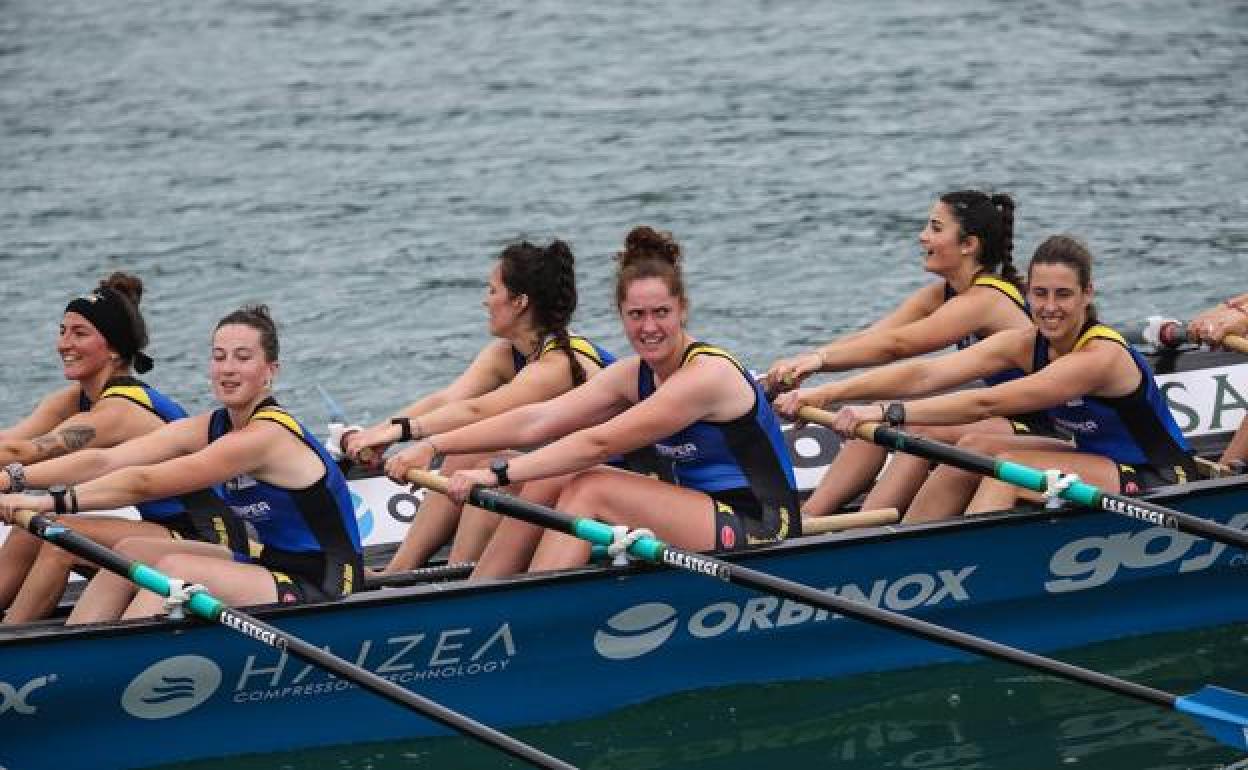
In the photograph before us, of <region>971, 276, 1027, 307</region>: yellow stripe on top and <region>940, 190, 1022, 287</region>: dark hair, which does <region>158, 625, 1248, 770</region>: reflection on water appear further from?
<region>940, 190, 1022, 287</region>: dark hair

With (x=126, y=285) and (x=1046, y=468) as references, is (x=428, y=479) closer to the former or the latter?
(x=126, y=285)

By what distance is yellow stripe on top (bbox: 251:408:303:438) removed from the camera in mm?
9094

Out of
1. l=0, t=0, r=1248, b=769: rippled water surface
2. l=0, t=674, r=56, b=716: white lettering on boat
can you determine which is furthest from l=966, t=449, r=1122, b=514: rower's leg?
l=0, t=0, r=1248, b=769: rippled water surface

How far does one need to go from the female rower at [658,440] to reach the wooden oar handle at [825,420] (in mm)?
349

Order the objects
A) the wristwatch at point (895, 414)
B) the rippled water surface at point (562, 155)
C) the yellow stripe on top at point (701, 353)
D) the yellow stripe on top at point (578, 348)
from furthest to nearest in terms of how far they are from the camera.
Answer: the rippled water surface at point (562, 155) → the yellow stripe on top at point (578, 348) → the wristwatch at point (895, 414) → the yellow stripe on top at point (701, 353)

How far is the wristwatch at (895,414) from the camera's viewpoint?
997 cm

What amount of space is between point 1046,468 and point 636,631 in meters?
1.82

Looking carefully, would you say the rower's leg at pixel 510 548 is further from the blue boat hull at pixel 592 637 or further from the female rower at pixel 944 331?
the female rower at pixel 944 331

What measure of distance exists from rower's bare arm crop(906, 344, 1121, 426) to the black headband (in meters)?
3.12

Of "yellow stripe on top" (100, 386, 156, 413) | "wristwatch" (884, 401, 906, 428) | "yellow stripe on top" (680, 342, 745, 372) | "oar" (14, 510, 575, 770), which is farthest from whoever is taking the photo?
"wristwatch" (884, 401, 906, 428)

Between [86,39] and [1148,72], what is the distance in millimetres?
10172

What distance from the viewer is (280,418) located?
9.12m

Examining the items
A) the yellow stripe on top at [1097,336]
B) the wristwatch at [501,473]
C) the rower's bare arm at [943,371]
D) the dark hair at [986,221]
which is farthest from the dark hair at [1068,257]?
the wristwatch at [501,473]

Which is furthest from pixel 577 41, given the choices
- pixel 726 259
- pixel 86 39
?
pixel 726 259
